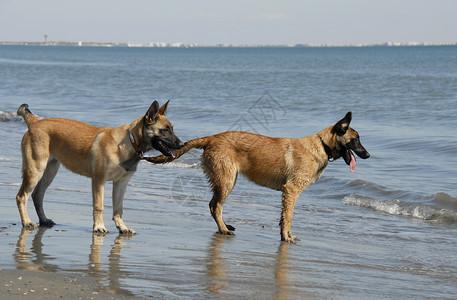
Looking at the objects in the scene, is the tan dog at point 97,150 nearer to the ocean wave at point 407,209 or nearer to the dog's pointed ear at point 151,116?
the dog's pointed ear at point 151,116

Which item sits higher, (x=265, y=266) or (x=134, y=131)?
(x=134, y=131)

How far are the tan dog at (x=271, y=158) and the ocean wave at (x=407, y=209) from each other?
228 centimetres

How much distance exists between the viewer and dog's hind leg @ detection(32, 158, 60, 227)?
24.0 ft

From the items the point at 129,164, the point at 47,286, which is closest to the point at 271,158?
the point at 129,164

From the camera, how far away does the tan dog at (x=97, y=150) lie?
7.01 meters

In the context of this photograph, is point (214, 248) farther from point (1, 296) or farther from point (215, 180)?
point (1, 296)

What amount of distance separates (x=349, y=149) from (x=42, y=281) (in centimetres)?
446

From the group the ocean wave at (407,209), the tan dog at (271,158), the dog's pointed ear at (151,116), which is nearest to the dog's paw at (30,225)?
the tan dog at (271,158)

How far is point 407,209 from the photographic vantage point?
10070mm

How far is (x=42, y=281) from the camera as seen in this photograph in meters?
4.72

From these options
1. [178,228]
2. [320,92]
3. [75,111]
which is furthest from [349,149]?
[320,92]

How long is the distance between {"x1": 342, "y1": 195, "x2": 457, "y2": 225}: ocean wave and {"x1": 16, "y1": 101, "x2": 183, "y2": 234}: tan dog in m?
4.29

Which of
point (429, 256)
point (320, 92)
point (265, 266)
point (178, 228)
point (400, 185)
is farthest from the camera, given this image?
point (320, 92)

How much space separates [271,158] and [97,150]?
2.13 metres
